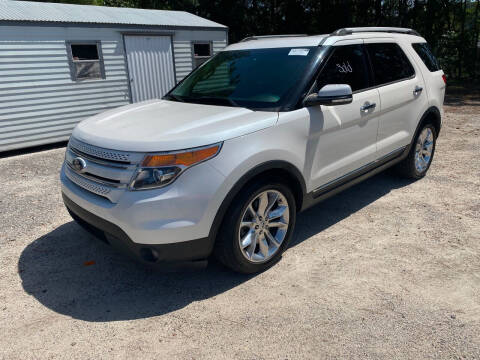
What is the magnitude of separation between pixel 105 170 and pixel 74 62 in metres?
7.28

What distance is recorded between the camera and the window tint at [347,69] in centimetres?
A: 360

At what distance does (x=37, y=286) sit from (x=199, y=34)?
31.5 feet

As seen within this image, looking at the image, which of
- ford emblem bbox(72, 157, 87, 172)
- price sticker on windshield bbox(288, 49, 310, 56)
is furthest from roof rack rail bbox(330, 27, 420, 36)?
ford emblem bbox(72, 157, 87, 172)

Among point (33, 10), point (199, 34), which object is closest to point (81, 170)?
point (33, 10)

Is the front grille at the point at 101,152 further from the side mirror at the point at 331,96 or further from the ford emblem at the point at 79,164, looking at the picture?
the side mirror at the point at 331,96

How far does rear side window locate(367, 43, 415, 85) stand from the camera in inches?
165

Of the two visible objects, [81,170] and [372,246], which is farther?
[372,246]

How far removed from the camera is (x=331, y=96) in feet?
10.6

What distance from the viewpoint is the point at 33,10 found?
8656 millimetres

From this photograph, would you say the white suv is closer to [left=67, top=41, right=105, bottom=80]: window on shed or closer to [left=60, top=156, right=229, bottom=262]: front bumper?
[left=60, top=156, right=229, bottom=262]: front bumper

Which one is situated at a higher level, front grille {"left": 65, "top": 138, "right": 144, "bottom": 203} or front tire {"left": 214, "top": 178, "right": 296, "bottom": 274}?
front grille {"left": 65, "top": 138, "right": 144, "bottom": 203}

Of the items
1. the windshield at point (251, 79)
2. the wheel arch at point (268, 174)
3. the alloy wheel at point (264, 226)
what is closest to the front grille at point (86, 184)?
the wheel arch at point (268, 174)

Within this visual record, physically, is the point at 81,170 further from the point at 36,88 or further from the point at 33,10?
the point at 33,10

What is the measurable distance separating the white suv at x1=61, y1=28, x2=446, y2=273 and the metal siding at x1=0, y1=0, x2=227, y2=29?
5.81 meters
